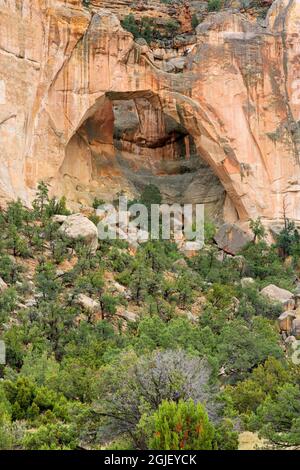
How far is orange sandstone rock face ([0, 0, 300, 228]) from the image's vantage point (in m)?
39.8

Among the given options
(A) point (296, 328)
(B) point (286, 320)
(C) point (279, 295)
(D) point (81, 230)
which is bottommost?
(A) point (296, 328)

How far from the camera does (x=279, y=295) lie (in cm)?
3834

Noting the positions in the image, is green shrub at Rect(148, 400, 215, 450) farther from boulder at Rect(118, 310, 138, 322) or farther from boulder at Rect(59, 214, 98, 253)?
boulder at Rect(59, 214, 98, 253)

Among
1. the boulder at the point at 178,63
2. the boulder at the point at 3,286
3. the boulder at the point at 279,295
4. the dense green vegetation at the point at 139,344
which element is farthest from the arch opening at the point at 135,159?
the boulder at the point at 3,286

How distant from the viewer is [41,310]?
3025cm

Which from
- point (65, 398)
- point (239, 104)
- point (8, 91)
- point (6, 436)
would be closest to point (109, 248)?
point (8, 91)

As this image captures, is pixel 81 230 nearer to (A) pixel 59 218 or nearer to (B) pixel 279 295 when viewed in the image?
(A) pixel 59 218

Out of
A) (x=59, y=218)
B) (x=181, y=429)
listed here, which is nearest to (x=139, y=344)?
(x=181, y=429)

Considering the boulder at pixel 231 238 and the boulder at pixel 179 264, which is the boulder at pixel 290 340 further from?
the boulder at pixel 231 238

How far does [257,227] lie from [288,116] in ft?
17.9

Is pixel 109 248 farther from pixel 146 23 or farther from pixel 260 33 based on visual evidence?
pixel 146 23

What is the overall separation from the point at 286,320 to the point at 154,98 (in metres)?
12.8

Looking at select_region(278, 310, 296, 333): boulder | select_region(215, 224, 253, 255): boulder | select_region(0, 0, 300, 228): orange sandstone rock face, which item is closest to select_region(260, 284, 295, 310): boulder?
select_region(278, 310, 296, 333): boulder

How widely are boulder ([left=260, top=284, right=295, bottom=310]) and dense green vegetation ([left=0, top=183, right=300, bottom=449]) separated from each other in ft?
1.68
